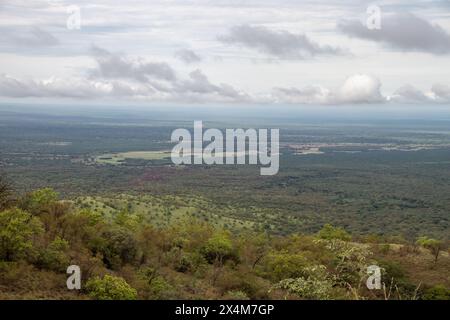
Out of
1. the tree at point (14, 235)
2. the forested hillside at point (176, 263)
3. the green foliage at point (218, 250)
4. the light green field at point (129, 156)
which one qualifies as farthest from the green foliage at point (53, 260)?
the light green field at point (129, 156)

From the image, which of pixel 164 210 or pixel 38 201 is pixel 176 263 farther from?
pixel 164 210

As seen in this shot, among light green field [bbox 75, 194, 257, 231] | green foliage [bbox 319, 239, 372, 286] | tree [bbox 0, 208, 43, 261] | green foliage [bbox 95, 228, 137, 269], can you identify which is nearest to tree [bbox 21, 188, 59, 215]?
green foliage [bbox 95, 228, 137, 269]

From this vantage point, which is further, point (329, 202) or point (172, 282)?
point (329, 202)

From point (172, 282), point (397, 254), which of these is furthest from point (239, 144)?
point (172, 282)

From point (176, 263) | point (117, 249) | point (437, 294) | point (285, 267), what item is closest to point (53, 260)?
point (117, 249)

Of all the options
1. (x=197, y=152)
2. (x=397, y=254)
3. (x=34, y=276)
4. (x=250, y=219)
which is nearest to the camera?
(x=34, y=276)

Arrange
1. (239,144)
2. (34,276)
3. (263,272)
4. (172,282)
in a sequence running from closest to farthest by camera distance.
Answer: (34,276)
(172,282)
(263,272)
(239,144)
